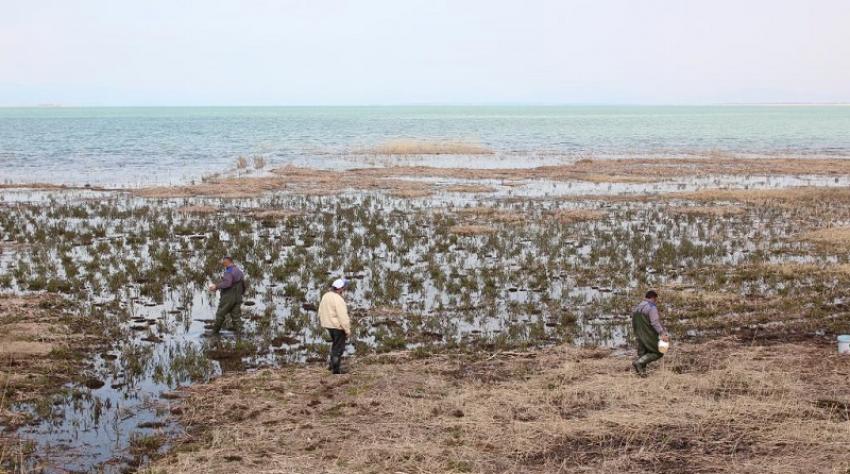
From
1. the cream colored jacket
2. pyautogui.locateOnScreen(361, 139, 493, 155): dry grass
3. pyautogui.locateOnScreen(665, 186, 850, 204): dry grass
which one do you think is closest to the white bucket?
the cream colored jacket

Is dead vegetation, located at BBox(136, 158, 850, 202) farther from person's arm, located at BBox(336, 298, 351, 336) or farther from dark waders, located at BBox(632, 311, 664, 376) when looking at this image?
dark waders, located at BBox(632, 311, 664, 376)

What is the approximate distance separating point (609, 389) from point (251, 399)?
17.0 ft

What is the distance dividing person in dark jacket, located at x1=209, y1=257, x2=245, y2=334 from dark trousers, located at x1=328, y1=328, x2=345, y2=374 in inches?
128

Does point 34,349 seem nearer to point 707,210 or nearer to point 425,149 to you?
point 707,210

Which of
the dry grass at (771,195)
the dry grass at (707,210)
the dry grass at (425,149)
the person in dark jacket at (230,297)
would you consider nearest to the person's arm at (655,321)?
the person in dark jacket at (230,297)

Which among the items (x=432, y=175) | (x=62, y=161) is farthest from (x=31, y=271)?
(x=62, y=161)

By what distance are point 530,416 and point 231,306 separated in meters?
6.84

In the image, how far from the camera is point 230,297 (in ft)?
48.0

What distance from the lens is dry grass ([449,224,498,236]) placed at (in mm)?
24703

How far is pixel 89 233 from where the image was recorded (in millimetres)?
23766

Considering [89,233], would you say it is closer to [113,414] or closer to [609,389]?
[113,414]

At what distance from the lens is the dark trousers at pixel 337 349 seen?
12172mm

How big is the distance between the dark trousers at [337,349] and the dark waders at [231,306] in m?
3.25

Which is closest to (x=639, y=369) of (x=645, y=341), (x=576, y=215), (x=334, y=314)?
(x=645, y=341)
